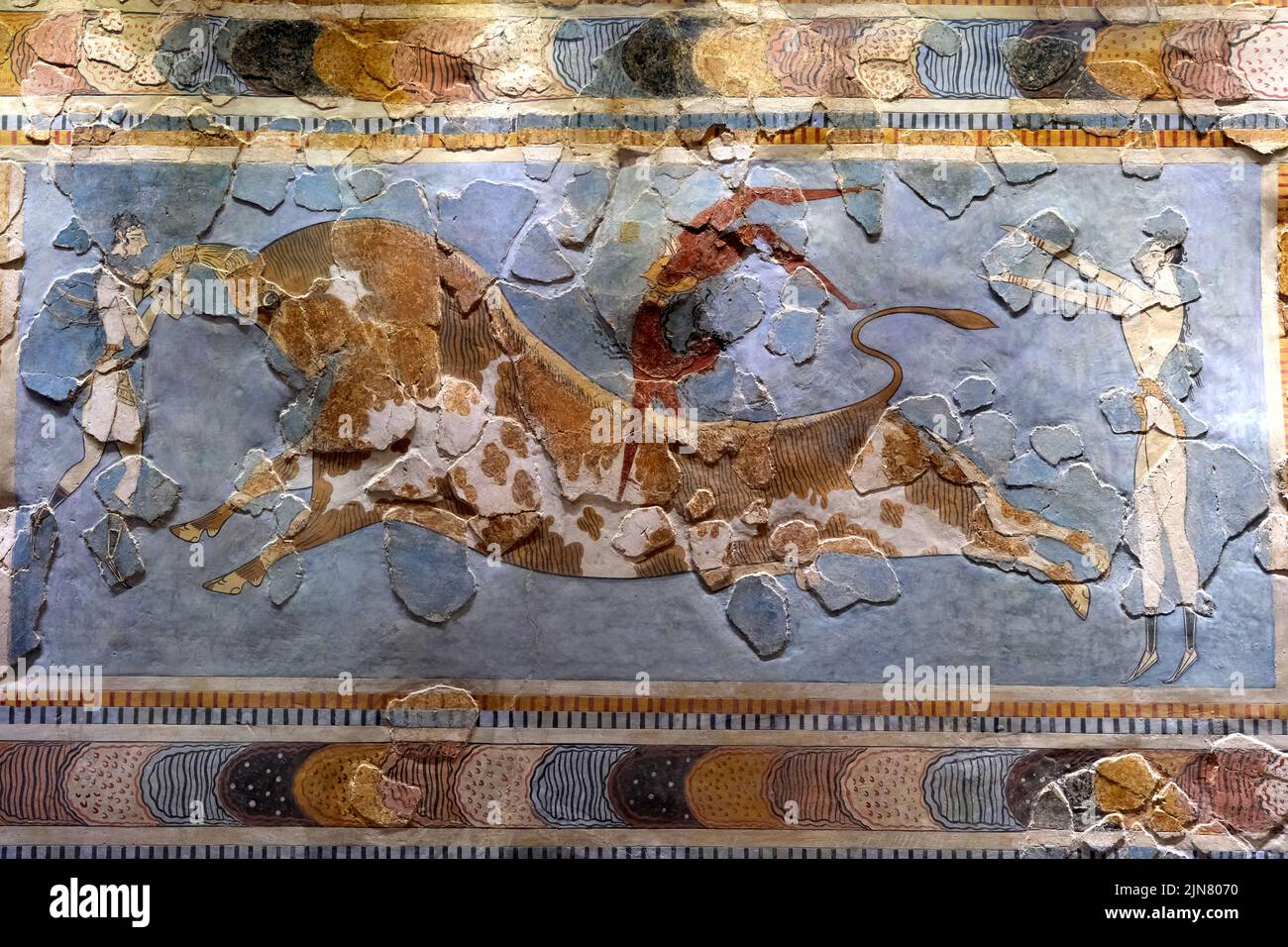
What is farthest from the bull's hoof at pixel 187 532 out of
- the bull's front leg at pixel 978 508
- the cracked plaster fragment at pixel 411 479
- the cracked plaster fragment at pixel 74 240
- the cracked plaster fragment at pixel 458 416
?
the bull's front leg at pixel 978 508

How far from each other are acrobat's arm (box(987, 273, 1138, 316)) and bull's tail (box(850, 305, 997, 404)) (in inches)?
5.8

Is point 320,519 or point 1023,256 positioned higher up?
point 1023,256

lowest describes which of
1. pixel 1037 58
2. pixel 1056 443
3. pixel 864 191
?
pixel 1056 443

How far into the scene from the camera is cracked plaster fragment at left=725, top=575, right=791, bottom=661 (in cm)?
355

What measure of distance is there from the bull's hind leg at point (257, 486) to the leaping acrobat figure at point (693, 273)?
1087mm

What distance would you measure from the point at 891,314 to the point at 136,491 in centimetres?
259

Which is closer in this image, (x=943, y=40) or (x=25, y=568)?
(x=25, y=568)

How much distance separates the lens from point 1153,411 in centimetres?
362

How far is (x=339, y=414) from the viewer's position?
3.58 meters

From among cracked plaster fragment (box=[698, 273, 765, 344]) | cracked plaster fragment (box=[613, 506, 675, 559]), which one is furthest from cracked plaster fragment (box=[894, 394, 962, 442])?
cracked plaster fragment (box=[613, 506, 675, 559])

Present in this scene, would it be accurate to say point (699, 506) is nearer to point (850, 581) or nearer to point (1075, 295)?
point (850, 581)

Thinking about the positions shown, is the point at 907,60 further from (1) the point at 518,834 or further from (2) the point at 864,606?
(1) the point at 518,834

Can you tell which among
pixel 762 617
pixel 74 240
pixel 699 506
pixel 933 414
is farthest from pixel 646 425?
pixel 74 240

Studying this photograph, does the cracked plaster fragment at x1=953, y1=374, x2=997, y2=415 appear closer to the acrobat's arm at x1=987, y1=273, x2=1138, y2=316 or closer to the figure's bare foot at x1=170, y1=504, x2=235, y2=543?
the acrobat's arm at x1=987, y1=273, x2=1138, y2=316
